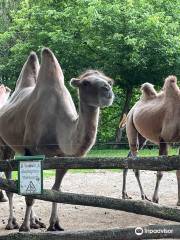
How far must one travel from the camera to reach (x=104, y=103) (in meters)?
6.43

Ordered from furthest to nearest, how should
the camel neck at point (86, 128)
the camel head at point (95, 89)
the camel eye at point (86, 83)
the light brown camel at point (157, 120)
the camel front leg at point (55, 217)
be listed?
the light brown camel at point (157, 120)
the camel front leg at point (55, 217)
the camel eye at point (86, 83)
the camel neck at point (86, 128)
the camel head at point (95, 89)

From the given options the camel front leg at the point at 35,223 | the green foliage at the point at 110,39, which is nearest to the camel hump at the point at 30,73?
the camel front leg at the point at 35,223

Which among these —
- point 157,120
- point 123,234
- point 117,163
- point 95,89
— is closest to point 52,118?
point 95,89

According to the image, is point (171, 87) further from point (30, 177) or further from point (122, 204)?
point (30, 177)

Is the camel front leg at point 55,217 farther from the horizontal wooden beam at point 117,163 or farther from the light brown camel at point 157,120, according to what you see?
the light brown camel at point 157,120

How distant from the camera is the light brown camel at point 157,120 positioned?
9562mm

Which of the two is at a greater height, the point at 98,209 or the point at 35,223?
the point at 35,223

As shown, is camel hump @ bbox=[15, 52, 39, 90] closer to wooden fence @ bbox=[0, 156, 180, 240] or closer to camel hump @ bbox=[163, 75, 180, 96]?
camel hump @ bbox=[163, 75, 180, 96]

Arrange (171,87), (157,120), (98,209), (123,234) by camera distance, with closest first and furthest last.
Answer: (123,234) < (98,209) < (171,87) < (157,120)

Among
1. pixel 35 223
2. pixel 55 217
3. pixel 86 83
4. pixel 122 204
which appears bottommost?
pixel 35 223

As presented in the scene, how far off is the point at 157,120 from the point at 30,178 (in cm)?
496

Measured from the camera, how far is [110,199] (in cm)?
552

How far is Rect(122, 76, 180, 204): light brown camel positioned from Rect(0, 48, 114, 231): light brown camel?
7.35 feet

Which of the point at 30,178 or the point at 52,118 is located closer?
the point at 30,178
